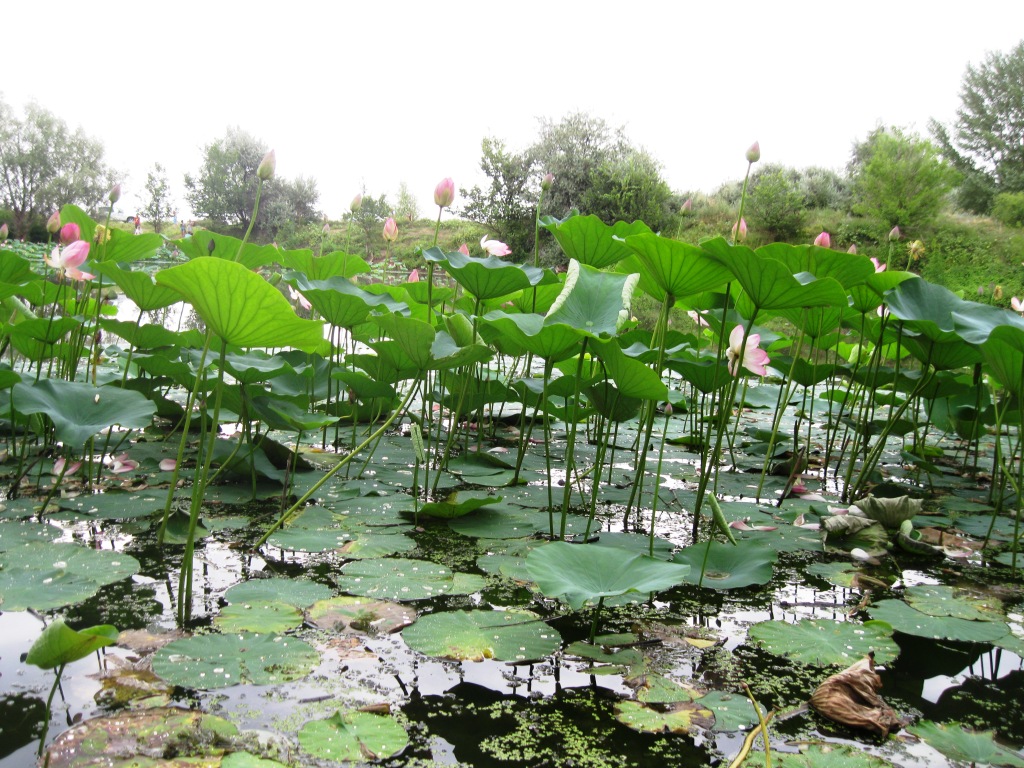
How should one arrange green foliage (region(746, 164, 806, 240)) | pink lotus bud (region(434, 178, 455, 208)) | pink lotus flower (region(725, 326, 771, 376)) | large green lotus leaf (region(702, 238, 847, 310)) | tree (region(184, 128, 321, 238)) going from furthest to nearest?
tree (region(184, 128, 321, 238)), green foliage (region(746, 164, 806, 240)), pink lotus bud (region(434, 178, 455, 208)), pink lotus flower (region(725, 326, 771, 376)), large green lotus leaf (region(702, 238, 847, 310))

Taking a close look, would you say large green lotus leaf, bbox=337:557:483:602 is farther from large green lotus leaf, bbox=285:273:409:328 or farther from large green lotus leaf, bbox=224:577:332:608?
large green lotus leaf, bbox=285:273:409:328

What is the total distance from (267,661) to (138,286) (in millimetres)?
1095

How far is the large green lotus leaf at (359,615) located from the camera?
3.54ft

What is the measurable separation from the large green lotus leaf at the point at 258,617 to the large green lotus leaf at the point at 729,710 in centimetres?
64

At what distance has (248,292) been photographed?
0.99 meters

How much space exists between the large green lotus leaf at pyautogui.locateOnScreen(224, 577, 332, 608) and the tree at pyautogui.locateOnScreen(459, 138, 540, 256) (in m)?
15.4

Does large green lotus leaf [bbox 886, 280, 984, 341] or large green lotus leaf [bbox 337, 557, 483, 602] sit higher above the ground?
large green lotus leaf [bbox 886, 280, 984, 341]

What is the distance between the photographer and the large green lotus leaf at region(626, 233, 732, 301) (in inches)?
51.1

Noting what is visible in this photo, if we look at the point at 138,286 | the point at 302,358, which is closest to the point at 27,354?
the point at 138,286

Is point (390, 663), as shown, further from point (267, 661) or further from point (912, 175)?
point (912, 175)

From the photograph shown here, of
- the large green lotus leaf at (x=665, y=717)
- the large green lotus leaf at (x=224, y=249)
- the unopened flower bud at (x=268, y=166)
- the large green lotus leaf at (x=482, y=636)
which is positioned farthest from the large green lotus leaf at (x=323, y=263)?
the large green lotus leaf at (x=665, y=717)

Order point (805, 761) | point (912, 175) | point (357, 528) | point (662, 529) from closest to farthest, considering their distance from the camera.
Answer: point (805, 761), point (357, 528), point (662, 529), point (912, 175)

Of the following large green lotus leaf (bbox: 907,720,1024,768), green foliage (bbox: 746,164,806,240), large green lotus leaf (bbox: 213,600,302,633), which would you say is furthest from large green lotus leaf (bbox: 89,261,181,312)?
green foliage (bbox: 746,164,806,240)

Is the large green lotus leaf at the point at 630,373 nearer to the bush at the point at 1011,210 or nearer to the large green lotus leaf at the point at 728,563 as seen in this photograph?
the large green lotus leaf at the point at 728,563
